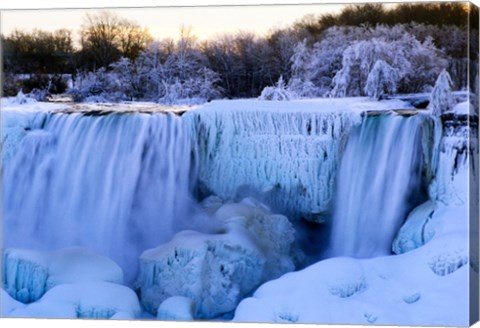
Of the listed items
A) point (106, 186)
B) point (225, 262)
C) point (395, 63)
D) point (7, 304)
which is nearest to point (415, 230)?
point (395, 63)

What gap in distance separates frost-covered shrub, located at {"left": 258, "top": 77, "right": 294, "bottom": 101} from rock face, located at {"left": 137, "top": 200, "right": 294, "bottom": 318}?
781 mm

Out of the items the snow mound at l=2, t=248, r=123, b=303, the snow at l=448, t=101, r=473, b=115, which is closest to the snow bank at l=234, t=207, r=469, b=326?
the snow at l=448, t=101, r=473, b=115

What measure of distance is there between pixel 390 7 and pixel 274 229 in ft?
5.90

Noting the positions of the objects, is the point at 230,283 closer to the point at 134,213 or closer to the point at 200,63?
the point at 134,213

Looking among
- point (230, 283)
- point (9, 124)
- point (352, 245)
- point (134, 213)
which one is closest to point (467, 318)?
point (352, 245)

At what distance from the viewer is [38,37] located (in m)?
9.98

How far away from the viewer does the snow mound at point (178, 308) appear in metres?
9.62

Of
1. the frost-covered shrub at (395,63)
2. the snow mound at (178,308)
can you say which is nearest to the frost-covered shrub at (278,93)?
the frost-covered shrub at (395,63)

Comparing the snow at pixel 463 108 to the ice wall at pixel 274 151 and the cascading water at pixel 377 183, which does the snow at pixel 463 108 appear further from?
the ice wall at pixel 274 151

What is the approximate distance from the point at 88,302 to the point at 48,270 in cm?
39

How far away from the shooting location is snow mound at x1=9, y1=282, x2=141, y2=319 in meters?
9.73

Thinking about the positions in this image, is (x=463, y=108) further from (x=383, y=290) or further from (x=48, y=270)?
(x=48, y=270)

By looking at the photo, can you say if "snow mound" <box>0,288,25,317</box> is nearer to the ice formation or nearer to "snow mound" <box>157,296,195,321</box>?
"snow mound" <box>157,296,195,321</box>

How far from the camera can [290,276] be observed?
375 inches
